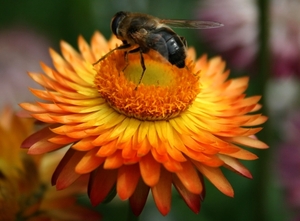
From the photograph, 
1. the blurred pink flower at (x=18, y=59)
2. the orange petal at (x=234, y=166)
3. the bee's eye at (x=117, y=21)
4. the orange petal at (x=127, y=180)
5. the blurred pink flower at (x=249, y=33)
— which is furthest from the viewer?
the blurred pink flower at (x=18, y=59)

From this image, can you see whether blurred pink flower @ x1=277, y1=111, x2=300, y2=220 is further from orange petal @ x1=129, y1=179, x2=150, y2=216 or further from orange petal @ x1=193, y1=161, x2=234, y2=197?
orange petal @ x1=129, y1=179, x2=150, y2=216

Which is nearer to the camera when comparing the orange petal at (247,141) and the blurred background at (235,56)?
the orange petal at (247,141)

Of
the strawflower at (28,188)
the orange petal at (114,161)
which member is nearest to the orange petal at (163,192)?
the orange petal at (114,161)

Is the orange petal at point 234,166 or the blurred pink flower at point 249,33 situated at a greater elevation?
the orange petal at point 234,166

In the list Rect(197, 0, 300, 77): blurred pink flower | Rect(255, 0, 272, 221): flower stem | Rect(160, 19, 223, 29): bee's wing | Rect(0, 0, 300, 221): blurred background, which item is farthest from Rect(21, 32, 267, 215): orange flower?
Rect(197, 0, 300, 77): blurred pink flower

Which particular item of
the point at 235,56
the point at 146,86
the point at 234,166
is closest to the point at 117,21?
the point at 146,86

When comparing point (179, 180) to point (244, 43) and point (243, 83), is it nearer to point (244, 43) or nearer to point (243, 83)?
point (243, 83)

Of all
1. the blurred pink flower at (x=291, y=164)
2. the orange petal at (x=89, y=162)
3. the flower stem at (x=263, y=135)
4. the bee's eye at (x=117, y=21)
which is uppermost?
the bee's eye at (x=117, y=21)

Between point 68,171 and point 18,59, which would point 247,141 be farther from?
point 18,59

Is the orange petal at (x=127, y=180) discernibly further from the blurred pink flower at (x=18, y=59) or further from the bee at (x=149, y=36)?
the blurred pink flower at (x=18, y=59)
